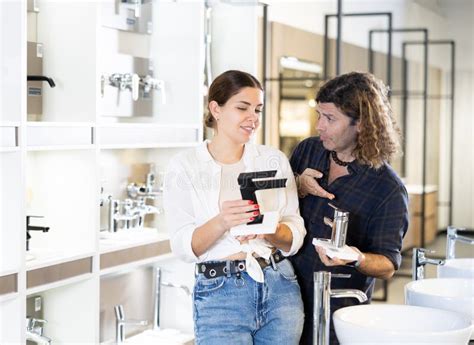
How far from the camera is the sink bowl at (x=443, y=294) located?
8.04ft

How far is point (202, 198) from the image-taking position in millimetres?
2393

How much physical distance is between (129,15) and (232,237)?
1.92 meters

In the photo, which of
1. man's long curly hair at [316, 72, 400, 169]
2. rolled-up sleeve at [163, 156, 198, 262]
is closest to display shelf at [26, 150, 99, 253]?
rolled-up sleeve at [163, 156, 198, 262]

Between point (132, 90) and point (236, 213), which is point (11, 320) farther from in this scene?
point (132, 90)

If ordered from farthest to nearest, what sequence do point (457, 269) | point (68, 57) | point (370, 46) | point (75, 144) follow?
point (370, 46) → point (68, 57) → point (75, 144) → point (457, 269)

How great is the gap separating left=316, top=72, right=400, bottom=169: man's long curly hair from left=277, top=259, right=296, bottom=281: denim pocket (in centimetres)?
38

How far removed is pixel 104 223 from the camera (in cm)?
381

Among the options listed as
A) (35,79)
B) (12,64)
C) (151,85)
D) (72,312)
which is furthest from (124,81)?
(72,312)

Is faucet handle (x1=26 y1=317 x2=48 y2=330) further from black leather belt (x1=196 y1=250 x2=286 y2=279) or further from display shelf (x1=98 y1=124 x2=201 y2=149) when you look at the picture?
black leather belt (x1=196 y1=250 x2=286 y2=279)

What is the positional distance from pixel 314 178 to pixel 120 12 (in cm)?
174

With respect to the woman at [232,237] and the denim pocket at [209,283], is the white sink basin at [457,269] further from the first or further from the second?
the denim pocket at [209,283]

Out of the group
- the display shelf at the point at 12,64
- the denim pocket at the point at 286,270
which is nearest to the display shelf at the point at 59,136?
the display shelf at the point at 12,64

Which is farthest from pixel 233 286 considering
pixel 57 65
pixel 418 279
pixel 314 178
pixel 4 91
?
pixel 57 65

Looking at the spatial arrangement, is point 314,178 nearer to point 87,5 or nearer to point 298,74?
point 87,5
